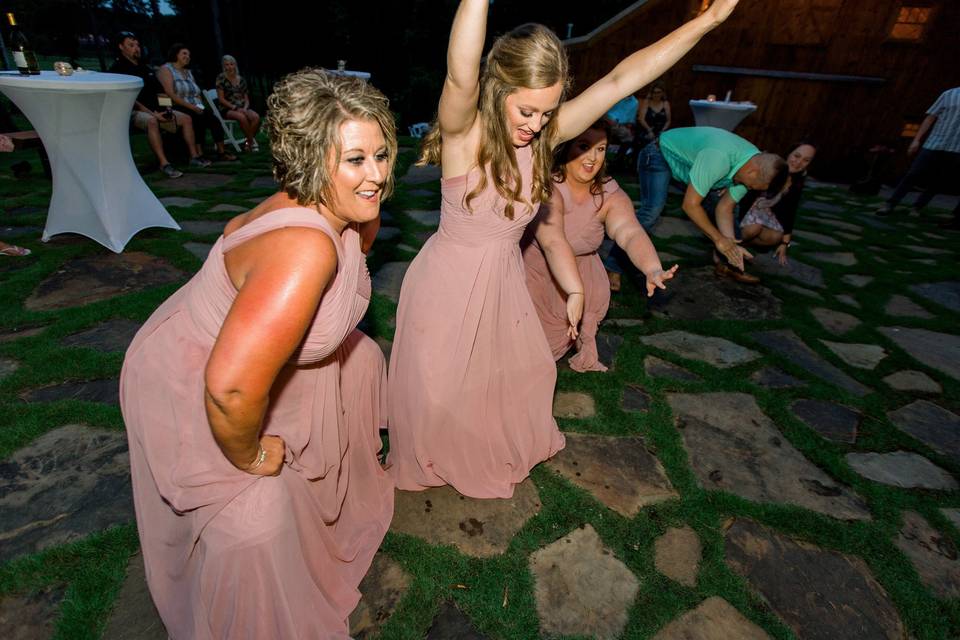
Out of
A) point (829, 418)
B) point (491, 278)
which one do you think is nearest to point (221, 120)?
point (491, 278)

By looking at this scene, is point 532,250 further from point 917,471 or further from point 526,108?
point 917,471

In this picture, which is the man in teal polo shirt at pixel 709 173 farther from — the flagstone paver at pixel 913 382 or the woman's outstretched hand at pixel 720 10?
the woman's outstretched hand at pixel 720 10

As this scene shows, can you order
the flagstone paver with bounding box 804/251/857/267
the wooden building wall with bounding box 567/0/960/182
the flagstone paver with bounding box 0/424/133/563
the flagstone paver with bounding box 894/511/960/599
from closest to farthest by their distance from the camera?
1. the flagstone paver with bounding box 0/424/133/563
2. the flagstone paver with bounding box 894/511/960/599
3. the flagstone paver with bounding box 804/251/857/267
4. the wooden building wall with bounding box 567/0/960/182

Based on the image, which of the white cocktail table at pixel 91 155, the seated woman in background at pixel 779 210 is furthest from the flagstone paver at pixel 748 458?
the white cocktail table at pixel 91 155

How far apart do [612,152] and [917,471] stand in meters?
9.19

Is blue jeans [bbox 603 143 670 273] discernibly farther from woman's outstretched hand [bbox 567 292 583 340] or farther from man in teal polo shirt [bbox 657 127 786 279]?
woman's outstretched hand [bbox 567 292 583 340]

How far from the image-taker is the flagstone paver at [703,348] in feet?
12.2

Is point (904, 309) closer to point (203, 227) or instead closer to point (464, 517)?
point (464, 517)

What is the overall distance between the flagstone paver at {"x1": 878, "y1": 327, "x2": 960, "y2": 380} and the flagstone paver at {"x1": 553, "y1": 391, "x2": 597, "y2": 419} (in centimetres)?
307

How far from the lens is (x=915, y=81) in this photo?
1073cm

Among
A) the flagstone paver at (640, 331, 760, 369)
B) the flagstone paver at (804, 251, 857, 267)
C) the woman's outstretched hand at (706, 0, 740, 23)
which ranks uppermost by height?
the woman's outstretched hand at (706, 0, 740, 23)

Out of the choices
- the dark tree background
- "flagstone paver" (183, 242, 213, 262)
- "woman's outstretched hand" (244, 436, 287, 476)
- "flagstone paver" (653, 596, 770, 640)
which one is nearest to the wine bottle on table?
"flagstone paver" (183, 242, 213, 262)

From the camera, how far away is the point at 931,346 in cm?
418

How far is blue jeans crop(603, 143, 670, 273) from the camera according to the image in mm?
4945
